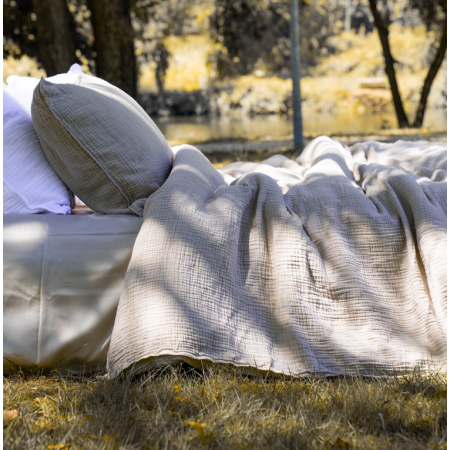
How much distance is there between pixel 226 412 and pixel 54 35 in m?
6.53

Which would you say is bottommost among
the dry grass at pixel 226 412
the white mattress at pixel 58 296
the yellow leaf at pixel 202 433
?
the dry grass at pixel 226 412

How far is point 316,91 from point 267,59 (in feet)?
9.25

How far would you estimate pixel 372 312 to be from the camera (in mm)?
1857

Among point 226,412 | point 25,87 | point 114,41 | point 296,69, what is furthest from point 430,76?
point 226,412

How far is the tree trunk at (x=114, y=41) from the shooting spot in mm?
6746

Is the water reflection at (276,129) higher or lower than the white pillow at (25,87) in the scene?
lower

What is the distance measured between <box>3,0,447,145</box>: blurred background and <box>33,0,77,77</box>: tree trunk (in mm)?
12

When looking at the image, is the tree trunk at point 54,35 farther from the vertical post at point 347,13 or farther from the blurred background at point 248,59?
the vertical post at point 347,13

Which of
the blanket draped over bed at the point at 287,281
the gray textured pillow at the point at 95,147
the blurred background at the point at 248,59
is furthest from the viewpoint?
the blurred background at the point at 248,59

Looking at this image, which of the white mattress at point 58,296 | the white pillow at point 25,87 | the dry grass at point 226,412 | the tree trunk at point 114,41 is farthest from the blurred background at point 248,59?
the dry grass at point 226,412

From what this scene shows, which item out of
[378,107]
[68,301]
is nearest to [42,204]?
[68,301]

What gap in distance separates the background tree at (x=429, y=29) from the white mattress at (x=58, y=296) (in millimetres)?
9531

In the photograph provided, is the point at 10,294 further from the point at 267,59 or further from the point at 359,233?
the point at 267,59

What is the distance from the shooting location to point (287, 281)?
1.84 meters
